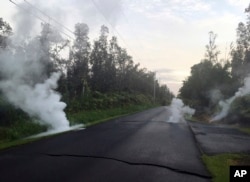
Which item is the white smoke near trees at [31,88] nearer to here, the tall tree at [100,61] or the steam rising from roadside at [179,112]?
the steam rising from roadside at [179,112]

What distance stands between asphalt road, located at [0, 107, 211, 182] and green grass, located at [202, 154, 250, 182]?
0.28 m

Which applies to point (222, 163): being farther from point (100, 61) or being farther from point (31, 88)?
point (100, 61)

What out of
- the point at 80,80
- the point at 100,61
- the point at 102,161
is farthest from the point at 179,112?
the point at 102,161

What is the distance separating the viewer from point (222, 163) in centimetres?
1147

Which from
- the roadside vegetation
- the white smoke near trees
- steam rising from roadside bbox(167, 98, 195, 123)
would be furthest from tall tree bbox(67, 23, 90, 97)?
Result: the white smoke near trees

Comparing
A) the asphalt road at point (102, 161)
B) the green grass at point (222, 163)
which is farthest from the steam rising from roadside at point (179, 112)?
the green grass at point (222, 163)

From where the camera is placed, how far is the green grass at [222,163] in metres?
9.61

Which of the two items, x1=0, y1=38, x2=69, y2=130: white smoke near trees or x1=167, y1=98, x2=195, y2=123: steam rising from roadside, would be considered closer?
x1=0, y1=38, x2=69, y2=130: white smoke near trees

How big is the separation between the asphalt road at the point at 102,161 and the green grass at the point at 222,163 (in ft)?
0.92

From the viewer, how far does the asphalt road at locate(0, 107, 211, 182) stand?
9.05 m

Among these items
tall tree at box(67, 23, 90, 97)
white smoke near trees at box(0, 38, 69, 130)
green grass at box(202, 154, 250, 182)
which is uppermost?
tall tree at box(67, 23, 90, 97)

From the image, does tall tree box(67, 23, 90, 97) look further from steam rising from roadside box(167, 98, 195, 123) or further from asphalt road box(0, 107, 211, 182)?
asphalt road box(0, 107, 211, 182)

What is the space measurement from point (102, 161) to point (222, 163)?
14.0 feet

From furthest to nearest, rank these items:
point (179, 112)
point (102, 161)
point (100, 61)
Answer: point (100, 61) → point (179, 112) → point (102, 161)
